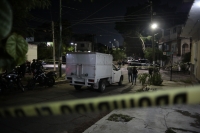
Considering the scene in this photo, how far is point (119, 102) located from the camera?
84 cm

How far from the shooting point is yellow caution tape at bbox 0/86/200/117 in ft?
2.45

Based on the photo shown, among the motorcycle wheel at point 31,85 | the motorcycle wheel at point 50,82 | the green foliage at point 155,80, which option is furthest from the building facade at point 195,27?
the motorcycle wheel at point 31,85

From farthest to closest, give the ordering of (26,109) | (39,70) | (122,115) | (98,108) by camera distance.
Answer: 1. (39,70)
2. (122,115)
3. (26,109)
4. (98,108)

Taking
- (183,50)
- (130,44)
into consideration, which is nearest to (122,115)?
(183,50)

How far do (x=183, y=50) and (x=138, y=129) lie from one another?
29.7 metres

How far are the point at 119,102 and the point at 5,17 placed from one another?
74 centimetres

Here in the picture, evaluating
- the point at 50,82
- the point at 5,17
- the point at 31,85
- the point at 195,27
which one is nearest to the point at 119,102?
the point at 5,17

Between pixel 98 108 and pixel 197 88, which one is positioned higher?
pixel 197 88

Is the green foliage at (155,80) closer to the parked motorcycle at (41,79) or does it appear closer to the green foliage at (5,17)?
the parked motorcycle at (41,79)

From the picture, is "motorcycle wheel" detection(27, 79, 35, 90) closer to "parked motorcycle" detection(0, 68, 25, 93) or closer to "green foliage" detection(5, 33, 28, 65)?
"parked motorcycle" detection(0, 68, 25, 93)

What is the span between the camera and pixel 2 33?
95cm

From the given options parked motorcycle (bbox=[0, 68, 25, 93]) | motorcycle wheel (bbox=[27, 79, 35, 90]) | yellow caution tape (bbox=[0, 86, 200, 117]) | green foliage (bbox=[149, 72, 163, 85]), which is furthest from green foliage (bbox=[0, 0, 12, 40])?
green foliage (bbox=[149, 72, 163, 85])

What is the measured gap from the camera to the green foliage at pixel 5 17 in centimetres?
92

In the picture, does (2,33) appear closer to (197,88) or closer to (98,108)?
(98,108)
